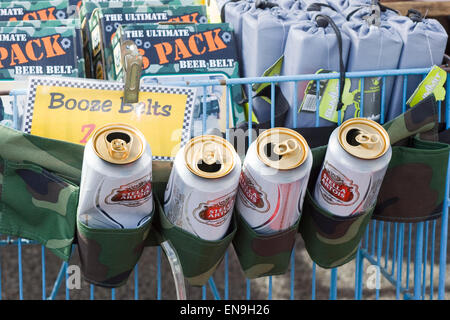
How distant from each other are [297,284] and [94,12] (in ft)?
5.84

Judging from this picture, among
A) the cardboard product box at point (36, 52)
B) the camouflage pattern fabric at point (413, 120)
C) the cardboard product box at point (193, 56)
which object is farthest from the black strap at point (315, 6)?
the cardboard product box at point (36, 52)

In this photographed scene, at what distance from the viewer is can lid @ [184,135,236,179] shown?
145 centimetres

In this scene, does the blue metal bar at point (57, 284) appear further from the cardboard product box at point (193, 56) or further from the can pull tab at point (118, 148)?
the can pull tab at point (118, 148)

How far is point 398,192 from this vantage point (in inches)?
72.0

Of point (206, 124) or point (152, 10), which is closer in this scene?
point (206, 124)

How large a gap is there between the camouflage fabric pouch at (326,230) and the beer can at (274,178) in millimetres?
104

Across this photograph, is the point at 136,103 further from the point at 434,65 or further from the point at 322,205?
the point at 434,65

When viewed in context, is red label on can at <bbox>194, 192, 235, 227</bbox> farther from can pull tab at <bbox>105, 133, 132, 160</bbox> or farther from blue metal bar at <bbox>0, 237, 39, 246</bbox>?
blue metal bar at <bbox>0, 237, 39, 246</bbox>

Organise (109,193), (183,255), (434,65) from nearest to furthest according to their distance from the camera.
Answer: (109,193)
(183,255)
(434,65)

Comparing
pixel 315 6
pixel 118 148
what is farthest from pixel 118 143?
pixel 315 6

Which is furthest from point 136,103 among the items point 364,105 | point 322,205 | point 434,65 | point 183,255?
point 434,65

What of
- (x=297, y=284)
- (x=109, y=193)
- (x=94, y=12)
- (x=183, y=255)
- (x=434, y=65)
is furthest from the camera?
(x=297, y=284)

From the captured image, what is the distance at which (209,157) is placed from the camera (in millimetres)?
1480

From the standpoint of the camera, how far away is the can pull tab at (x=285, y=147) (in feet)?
4.86
